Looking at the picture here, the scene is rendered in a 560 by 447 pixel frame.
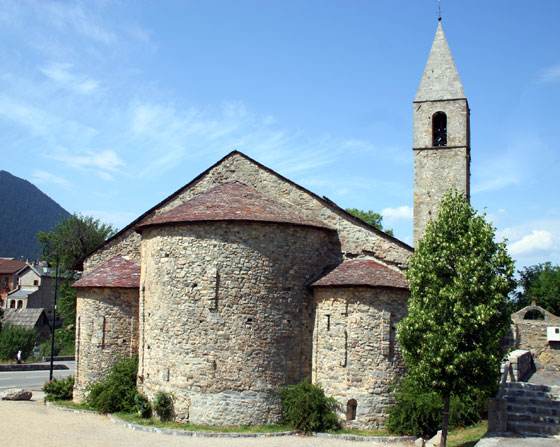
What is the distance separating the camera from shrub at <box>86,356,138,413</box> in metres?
20.6

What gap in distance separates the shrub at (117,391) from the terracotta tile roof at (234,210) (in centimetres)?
555

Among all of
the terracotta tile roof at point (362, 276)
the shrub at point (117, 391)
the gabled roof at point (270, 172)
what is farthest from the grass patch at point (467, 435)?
the shrub at point (117, 391)

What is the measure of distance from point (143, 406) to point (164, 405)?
1082mm

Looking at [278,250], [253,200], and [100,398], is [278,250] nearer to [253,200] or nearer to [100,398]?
[253,200]

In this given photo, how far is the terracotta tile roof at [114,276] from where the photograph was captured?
72.4ft

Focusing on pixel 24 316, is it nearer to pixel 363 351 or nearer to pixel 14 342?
pixel 14 342

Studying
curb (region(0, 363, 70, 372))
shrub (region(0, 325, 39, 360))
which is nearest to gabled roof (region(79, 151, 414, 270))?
curb (region(0, 363, 70, 372))

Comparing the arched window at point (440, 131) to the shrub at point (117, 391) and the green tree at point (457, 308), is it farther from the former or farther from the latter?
the shrub at point (117, 391)

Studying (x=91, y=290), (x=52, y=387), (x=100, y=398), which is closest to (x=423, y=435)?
(x=100, y=398)

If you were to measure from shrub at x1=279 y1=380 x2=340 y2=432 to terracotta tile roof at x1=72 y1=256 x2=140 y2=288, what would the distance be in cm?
788

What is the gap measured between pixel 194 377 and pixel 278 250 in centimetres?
510

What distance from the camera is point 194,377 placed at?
59.9ft

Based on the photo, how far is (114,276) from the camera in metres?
22.5

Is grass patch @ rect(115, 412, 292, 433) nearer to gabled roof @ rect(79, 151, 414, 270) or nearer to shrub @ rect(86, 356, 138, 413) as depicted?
shrub @ rect(86, 356, 138, 413)
